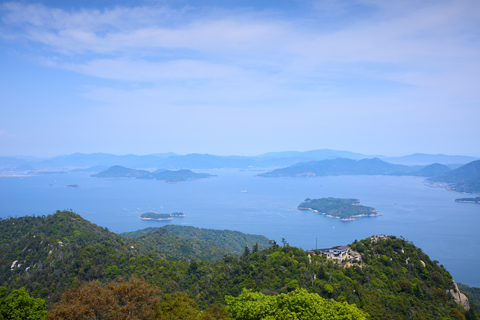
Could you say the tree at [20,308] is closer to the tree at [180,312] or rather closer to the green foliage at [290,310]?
the tree at [180,312]

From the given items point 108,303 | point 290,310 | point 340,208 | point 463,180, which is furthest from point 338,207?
point 463,180

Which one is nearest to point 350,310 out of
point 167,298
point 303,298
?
point 303,298

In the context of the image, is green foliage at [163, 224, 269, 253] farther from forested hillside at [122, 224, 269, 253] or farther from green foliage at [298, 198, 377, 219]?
green foliage at [298, 198, 377, 219]

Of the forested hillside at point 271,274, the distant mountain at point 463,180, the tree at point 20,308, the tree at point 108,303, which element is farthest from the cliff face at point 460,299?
the distant mountain at point 463,180

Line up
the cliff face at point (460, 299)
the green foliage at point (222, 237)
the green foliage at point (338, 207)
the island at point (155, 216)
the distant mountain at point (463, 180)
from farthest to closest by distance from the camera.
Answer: the distant mountain at point (463, 180), the green foliage at point (338, 207), the island at point (155, 216), the green foliage at point (222, 237), the cliff face at point (460, 299)

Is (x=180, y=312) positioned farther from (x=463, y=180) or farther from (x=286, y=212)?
(x=463, y=180)

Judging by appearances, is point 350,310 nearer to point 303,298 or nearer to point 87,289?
point 303,298

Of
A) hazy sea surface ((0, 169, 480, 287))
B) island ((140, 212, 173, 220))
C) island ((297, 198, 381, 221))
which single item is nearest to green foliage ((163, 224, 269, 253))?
hazy sea surface ((0, 169, 480, 287))
